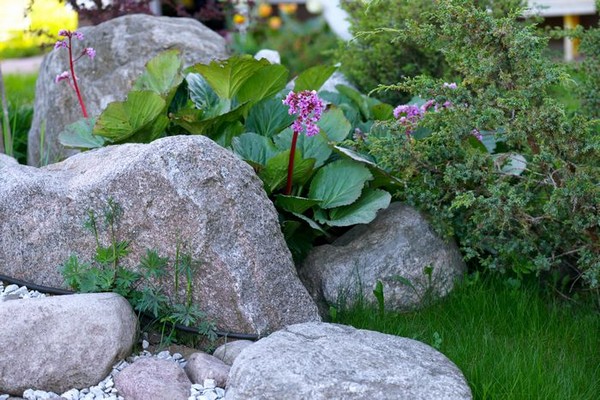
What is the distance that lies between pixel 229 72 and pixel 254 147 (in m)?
0.36

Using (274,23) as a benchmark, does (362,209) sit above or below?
above

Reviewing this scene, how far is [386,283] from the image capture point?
13.5 feet

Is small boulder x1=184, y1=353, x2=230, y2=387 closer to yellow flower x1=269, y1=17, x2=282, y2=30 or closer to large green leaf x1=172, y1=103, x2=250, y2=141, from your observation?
large green leaf x1=172, y1=103, x2=250, y2=141

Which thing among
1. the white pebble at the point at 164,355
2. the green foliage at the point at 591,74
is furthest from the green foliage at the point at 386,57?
the white pebble at the point at 164,355

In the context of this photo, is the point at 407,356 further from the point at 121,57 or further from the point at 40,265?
the point at 121,57

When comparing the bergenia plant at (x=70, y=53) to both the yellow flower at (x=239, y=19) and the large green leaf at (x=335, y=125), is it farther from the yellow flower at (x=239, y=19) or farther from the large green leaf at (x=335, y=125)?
the yellow flower at (x=239, y=19)

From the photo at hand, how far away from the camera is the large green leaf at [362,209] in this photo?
4082 millimetres

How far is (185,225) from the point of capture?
3529mm

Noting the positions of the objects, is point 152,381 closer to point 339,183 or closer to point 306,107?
point 306,107

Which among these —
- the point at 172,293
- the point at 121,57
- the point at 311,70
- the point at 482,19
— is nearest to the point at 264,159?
the point at 311,70

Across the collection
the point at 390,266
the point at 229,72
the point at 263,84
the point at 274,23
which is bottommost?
the point at 274,23

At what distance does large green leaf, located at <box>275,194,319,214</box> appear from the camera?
4.04 m

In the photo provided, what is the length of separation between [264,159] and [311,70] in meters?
0.60

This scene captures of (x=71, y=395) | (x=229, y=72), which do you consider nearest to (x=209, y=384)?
(x=71, y=395)
